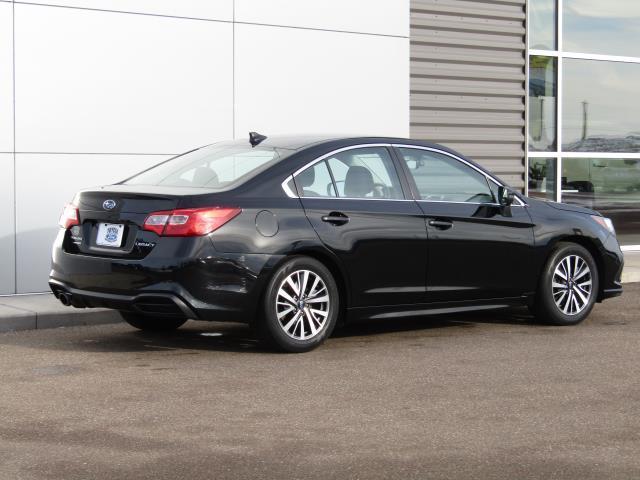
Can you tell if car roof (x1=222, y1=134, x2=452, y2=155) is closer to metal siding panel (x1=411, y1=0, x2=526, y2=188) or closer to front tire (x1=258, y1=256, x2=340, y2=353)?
front tire (x1=258, y1=256, x2=340, y2=353)

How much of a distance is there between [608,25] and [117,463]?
45.1 ft

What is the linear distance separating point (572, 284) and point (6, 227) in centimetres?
529

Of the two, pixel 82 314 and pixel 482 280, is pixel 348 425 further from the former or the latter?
pixel 82 314

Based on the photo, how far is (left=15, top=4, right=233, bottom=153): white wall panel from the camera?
1245 centimetres

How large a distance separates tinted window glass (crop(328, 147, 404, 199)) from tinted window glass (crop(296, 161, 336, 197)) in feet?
0.23

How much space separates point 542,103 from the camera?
17172 mm

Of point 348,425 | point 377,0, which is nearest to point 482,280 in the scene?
point 348,425

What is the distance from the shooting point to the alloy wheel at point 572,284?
1046 centimetres

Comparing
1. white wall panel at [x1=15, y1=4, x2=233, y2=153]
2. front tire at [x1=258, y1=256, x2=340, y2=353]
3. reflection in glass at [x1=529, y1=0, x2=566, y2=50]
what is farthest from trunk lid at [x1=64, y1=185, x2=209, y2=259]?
reflection in glass at [x1=529, y1=0, x2=566, y2=50]

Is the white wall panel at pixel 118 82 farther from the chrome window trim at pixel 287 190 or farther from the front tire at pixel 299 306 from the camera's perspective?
the front tire at pixel 299 306

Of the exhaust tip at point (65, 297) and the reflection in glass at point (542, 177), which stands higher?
the reflection in glass at point (542, 177)

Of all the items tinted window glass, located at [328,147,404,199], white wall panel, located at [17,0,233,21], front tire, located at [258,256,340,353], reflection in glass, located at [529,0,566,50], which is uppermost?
reflection in glass, located at [529,0,566,50]

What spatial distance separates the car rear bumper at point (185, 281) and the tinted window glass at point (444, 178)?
161 cm

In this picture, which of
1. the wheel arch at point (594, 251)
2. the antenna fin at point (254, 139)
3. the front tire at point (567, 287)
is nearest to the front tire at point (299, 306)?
the antenna fin at point (254, 139)
